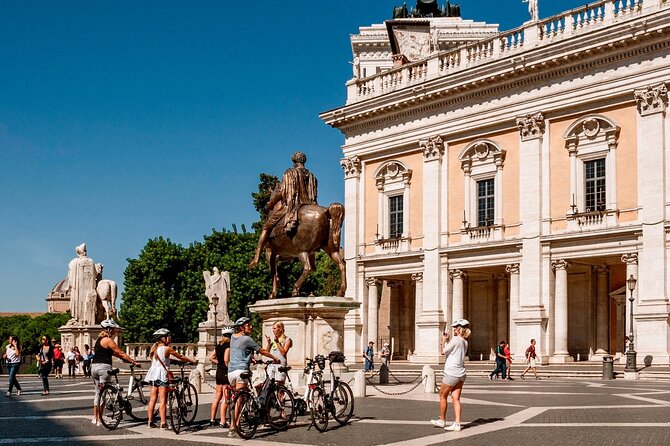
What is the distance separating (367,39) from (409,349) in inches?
1543

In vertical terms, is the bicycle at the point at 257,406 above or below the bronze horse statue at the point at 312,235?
below

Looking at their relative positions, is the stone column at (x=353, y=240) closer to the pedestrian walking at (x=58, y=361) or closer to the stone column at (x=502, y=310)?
the stone column at (x=502, y=310)

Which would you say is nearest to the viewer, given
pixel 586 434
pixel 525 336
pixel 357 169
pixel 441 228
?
pixel 586 434

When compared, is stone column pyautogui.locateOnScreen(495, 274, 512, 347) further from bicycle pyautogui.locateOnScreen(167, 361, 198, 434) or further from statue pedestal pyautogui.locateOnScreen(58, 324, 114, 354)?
bicycle pyautogui.locateOnScreen(167, 361, 198, 434)

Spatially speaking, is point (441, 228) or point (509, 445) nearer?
point (509, 445)

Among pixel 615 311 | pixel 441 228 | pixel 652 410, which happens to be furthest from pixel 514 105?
pixel 652 410

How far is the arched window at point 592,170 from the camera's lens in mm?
38156

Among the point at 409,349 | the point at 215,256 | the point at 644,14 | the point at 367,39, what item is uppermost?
the point at 367,39

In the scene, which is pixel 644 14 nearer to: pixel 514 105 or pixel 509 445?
pixel 514 105

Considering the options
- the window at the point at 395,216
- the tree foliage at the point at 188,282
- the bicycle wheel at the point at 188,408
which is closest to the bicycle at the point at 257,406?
the bicycle wheel at the point at 188,408

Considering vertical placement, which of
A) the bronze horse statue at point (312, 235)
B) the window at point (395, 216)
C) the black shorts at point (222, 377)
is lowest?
the black shorts at point (222, 377)

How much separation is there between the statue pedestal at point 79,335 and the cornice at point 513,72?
1937cm

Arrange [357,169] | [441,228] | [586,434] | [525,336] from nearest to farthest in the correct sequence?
1. [586,434]
2. [525,336]
3. [441,228]
4. [357,169]

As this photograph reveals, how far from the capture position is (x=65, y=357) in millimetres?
35906
